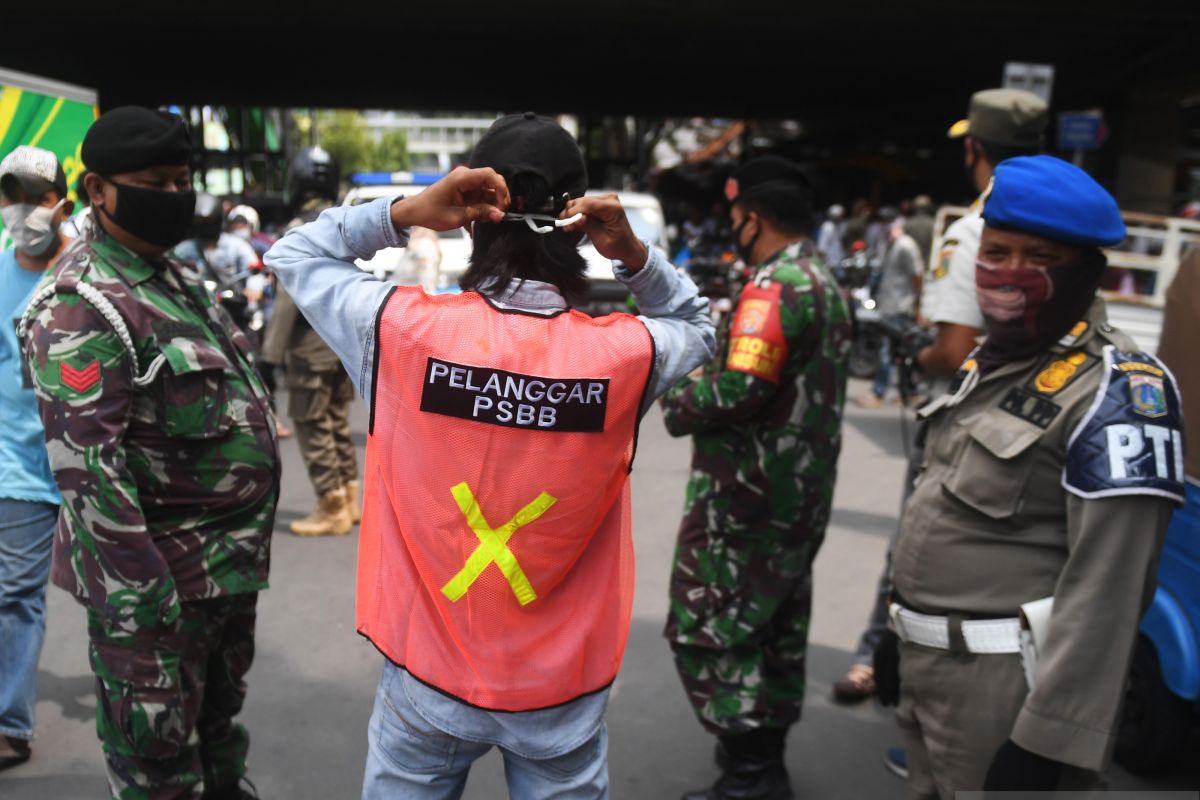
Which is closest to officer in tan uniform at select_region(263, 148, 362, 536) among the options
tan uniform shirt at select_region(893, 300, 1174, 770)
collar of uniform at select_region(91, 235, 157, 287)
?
collar of uniform at select_region(91, 235, 157, 287)

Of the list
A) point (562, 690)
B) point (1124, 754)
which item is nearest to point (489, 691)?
point (562, 690)

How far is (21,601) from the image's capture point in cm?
314

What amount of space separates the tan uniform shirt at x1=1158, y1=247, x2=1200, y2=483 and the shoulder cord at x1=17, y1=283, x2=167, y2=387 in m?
2.67

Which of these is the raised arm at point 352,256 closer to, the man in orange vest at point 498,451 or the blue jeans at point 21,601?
the man in orange vest at point 498,451

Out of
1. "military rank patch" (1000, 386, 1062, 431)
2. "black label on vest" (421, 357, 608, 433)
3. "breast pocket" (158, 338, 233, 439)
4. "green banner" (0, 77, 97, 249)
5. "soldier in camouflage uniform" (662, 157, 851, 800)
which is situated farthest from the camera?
"green banner" (0, 77, 97, 249)

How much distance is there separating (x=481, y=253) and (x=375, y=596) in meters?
0.64

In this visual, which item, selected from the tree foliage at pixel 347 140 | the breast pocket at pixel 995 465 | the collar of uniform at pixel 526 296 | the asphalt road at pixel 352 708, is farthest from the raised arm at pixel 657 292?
the tree foliage at pixel 347 140

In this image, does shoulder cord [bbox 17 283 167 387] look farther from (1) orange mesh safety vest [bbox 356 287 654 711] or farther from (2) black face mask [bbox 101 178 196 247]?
(1) orange mesh safety vest [bbox 356 287 654 711]

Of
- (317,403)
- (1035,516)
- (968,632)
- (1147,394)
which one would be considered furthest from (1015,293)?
(317,403)

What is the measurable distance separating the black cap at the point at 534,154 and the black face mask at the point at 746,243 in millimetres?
1526

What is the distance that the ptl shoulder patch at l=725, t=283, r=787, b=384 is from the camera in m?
2.85

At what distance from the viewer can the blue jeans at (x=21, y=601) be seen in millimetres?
3072

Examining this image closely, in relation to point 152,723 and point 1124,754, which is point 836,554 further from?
point 152,723

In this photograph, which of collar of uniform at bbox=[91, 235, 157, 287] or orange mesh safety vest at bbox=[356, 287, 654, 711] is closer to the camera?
orange mesh safety vest at bbox=[356, 287, 654, 711]
